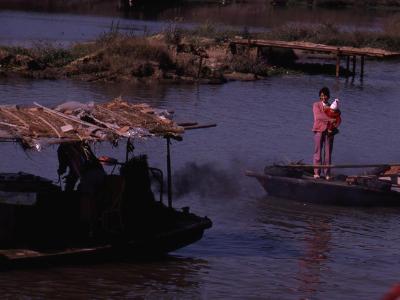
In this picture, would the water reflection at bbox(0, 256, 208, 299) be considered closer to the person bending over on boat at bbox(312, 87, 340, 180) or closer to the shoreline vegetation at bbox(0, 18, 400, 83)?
the person bending over on boat at bbox(312, 87, 340, 180)

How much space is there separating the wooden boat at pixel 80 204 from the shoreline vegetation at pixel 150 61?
17.2 m

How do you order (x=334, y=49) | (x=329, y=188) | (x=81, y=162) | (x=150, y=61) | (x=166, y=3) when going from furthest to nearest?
(x=166, y=3) < (x=334, y=49) < (x=150, y=61) < (x=329, y=188) < (x=81, y=162)

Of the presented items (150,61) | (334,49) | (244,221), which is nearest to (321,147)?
(244,221)

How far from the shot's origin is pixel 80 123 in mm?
10531

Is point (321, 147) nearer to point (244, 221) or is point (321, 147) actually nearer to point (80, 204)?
point (244, 221)

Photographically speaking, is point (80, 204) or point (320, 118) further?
point (320, 118)

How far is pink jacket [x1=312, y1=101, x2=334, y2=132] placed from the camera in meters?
15.3

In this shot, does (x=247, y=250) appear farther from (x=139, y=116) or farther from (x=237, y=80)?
(x=237, y=80)

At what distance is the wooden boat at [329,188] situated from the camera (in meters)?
14.9

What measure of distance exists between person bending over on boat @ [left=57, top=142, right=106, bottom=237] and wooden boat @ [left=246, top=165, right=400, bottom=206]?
501cm

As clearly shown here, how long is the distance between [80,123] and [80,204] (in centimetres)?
82

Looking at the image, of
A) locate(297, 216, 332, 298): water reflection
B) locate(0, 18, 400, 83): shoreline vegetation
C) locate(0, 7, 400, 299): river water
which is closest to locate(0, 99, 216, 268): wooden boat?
locate(0, 7, 400, 299): river water

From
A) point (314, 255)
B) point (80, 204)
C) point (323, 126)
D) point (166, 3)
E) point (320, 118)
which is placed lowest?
point (314, 255)

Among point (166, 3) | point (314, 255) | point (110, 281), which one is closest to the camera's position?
point (110, 281)
